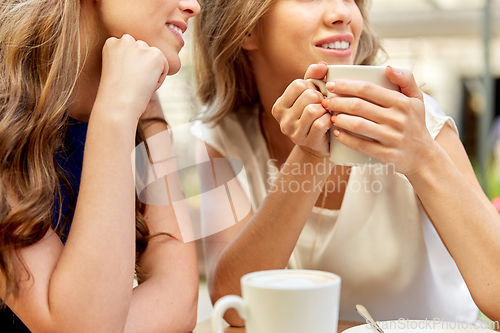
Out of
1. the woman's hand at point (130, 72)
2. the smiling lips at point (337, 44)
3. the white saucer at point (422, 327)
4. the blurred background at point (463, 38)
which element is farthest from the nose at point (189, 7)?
the blurred background at point (463, 38)

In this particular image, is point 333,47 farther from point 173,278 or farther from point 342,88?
point 173,278

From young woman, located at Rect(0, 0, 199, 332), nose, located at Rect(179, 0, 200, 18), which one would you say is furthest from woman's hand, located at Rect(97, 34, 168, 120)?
nose, located at Rect(179, 0, 200, 18)

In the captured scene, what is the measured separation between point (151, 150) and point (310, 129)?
0.38 meters

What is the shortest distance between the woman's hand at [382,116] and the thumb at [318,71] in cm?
4

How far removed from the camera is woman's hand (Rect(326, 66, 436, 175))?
0.65 m

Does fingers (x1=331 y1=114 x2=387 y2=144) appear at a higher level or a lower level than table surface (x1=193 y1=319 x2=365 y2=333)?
higher

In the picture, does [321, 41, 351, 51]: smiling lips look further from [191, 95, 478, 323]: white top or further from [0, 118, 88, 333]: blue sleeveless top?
[0, 118, 88, 333]: blue sleeveless top

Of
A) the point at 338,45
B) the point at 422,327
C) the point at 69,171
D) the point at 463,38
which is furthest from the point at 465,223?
the point at 463,38

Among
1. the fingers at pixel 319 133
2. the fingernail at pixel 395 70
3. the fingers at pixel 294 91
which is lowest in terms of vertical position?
the fingers at pixel 319 133

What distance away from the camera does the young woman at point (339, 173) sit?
2.30ft

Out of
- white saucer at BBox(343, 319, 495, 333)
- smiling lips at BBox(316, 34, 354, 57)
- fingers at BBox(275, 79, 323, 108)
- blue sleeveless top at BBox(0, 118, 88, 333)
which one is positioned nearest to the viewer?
white saucer at BBox(343, 319, 495, 333)

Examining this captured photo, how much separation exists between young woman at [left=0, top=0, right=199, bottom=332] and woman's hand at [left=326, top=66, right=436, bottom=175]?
317 mm

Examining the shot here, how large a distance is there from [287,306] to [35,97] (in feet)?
1.87

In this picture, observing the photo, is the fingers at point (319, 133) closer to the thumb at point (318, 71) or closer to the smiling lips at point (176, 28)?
the thumb at point (318, 71)
